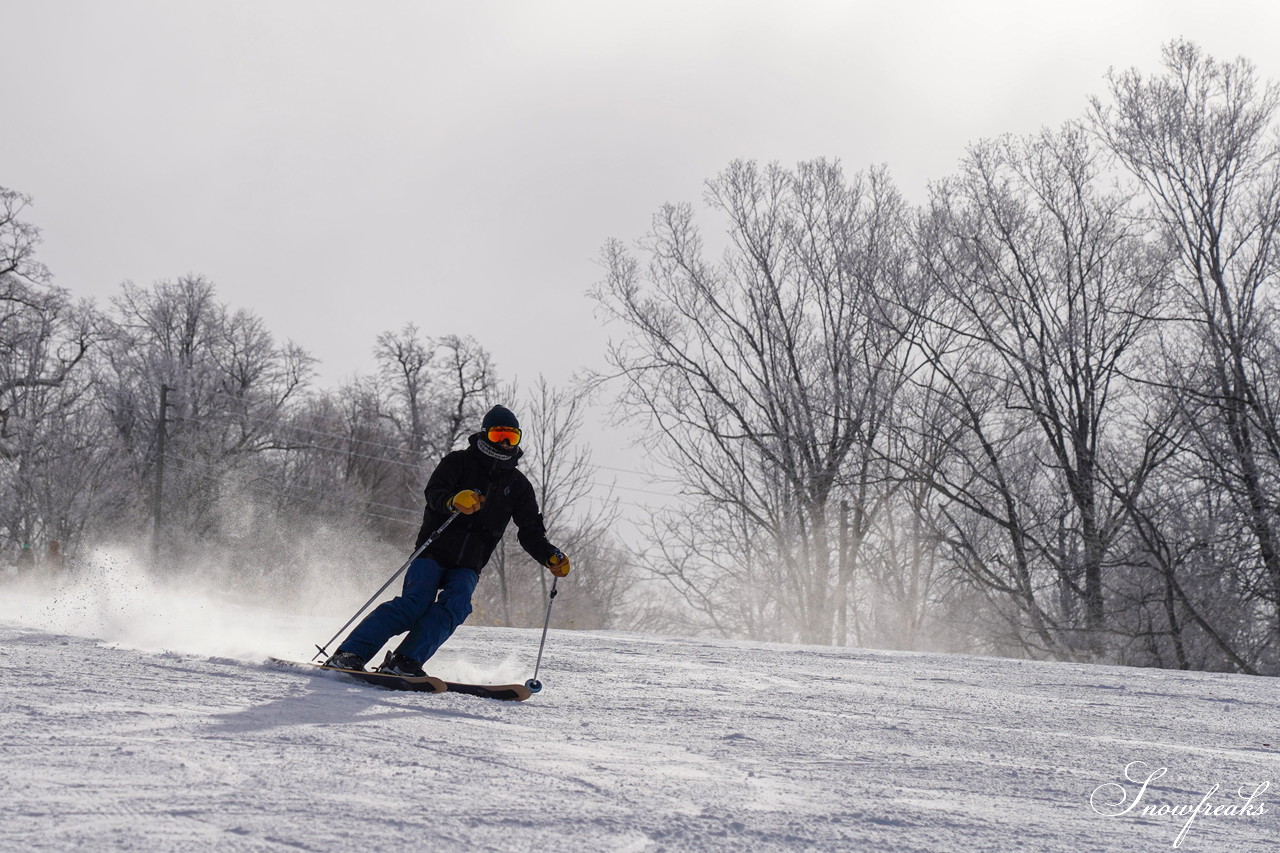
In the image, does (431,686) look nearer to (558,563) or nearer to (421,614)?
(421,614)

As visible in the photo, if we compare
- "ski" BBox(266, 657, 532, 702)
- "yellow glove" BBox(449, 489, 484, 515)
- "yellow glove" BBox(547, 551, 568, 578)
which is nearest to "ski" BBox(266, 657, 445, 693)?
"ski" BBox(266, 657, 532, 702)

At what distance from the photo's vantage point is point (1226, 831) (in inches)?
115

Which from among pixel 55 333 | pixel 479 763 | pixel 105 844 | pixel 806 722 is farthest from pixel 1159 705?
pixel 55 333

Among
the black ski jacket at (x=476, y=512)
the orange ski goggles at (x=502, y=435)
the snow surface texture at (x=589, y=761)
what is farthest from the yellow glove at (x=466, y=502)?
the snow surface texture at (x=589, y=761)

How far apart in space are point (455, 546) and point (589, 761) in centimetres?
284

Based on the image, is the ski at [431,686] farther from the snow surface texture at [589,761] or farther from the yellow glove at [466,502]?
the yellow glove at [466,502]

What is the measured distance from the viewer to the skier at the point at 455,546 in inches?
214

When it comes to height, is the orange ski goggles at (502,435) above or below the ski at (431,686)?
above

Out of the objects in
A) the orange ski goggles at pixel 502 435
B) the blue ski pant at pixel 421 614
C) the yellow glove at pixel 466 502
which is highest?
the orange ski goggles at pixel 502 435

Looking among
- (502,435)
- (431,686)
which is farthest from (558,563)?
(431,686)

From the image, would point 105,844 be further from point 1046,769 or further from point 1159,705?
point 1159,705

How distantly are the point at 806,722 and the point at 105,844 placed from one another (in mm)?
3084

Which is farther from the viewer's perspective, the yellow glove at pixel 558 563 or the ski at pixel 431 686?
the yellow glove at pixel 558 563

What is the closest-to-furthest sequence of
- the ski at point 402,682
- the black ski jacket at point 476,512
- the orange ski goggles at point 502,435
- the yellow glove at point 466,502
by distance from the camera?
the ski at point 402,682 < the yellow glove at point 466,502 < the black ski jacket at point 476,512 < the orange ski goggles at point 502,435
